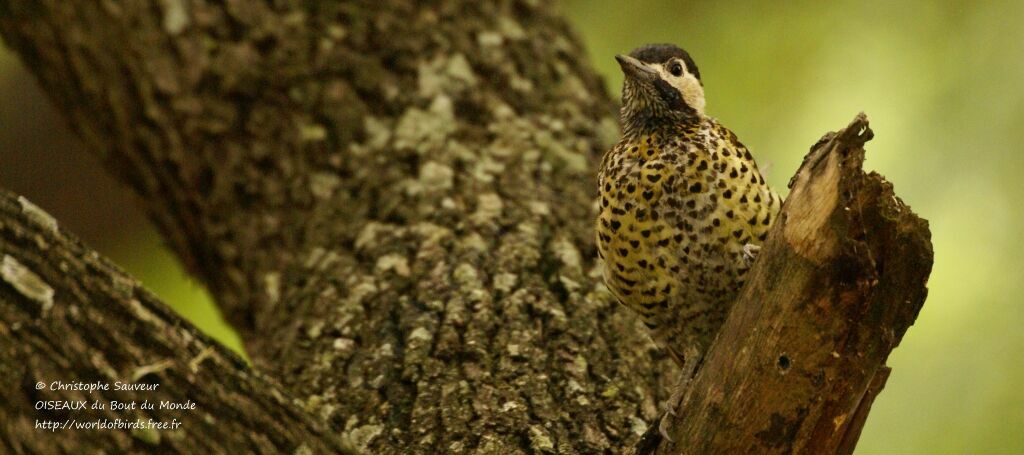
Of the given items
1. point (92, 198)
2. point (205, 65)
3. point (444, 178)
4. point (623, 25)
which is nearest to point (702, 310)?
point (444, 178)

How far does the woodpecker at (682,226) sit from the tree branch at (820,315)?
1.03 ft

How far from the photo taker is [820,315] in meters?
2.40

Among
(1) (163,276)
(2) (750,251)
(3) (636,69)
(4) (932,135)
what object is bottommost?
(2) (750,251)

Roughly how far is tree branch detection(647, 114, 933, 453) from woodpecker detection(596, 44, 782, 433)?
0.31m

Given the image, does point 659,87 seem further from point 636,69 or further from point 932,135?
point 932,135

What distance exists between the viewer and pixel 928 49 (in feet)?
16.7

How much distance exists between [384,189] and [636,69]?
1223 millimetres

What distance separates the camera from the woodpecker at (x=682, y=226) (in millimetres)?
2936

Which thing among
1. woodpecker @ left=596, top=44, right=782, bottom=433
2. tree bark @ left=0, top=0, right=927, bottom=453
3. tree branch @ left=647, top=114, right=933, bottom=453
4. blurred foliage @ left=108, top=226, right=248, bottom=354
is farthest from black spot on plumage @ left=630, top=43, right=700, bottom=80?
blurred foliage @ left=108, top=226, right=248, bottom=354

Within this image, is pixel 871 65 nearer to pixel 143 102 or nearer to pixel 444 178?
pixel 444 178

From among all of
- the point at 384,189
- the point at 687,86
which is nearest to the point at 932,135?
the point at 687,86

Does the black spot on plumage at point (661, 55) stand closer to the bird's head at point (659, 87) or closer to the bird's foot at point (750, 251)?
the bird's head at point (659, 87)

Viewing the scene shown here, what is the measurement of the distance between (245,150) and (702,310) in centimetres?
221

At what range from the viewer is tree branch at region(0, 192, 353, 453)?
210 cm
